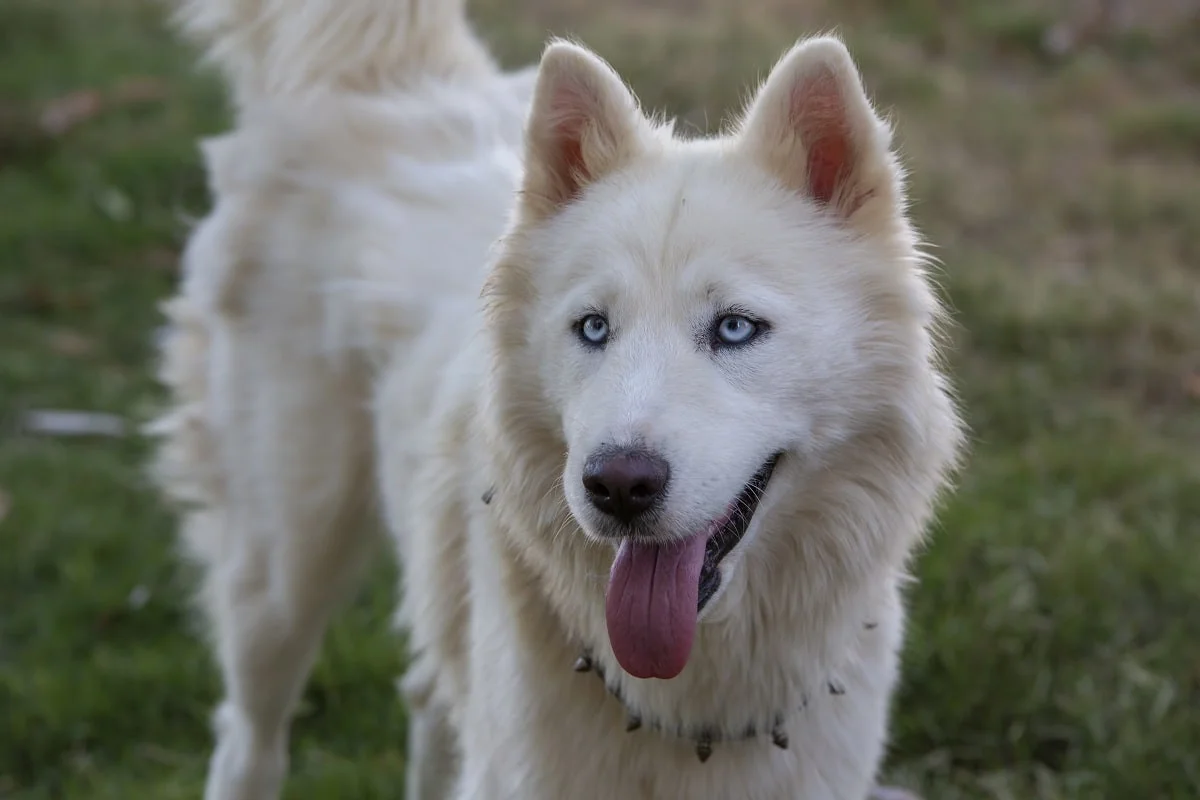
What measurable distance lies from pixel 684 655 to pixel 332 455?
150 centimetres

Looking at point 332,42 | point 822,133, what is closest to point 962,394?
point 332,42

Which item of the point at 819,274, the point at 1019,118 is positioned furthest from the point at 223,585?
the point at 1019,118

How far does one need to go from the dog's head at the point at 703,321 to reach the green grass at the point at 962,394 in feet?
5.62

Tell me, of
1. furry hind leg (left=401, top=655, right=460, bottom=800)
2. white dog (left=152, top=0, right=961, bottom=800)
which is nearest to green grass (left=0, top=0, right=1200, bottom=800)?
furry hind leg (left=401, top=655, right=460, bottom=800)

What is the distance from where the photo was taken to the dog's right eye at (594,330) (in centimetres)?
234

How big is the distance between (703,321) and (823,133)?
473 millimetres

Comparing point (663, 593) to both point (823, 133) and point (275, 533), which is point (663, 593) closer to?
point (823, 133)

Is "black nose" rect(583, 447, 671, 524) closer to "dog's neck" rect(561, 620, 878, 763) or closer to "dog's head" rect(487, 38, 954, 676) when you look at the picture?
"dog's head" rect(487, 38, 954, 676)

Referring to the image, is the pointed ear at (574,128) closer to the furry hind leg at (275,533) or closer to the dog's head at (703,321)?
the dog's head at (703,321)

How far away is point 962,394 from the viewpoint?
544 cm

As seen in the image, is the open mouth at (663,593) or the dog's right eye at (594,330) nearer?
the open mouth at (663,593)

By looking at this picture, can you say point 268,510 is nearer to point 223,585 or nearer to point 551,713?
point 223,585

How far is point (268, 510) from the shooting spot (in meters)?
3.57

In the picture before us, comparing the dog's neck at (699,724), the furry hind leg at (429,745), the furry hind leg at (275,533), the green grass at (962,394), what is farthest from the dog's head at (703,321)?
the green grass at (962,394)
